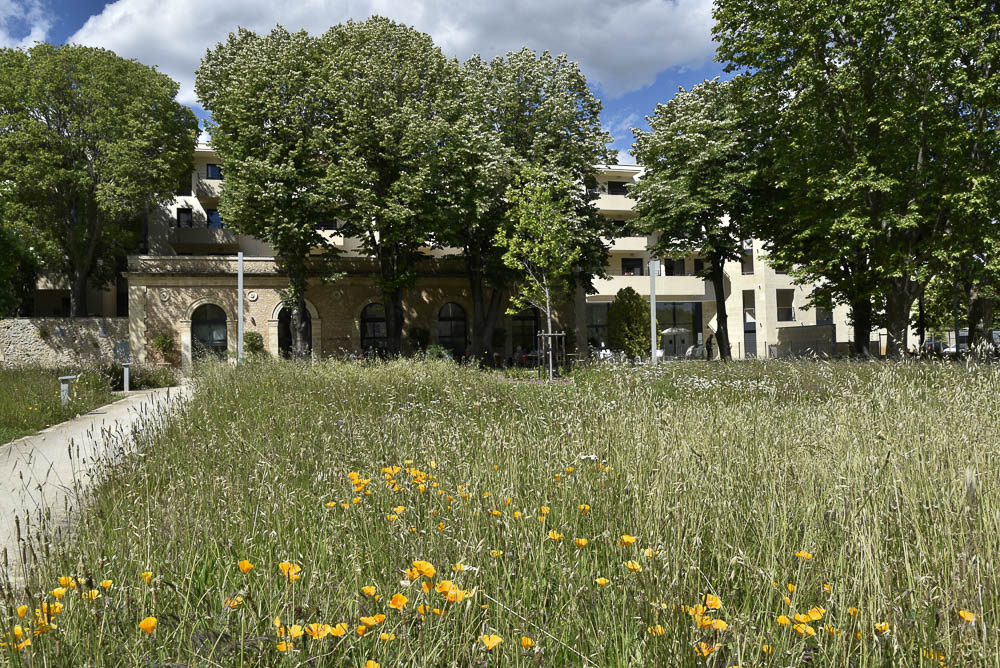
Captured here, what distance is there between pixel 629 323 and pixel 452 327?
9209 mm

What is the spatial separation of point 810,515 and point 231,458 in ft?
12.8

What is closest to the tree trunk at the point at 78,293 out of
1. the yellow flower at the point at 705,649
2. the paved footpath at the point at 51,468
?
the paved footpath at the point at 51,468

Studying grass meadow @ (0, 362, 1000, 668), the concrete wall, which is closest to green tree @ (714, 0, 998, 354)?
grass meadow @ (0, 362, 1000, 668)

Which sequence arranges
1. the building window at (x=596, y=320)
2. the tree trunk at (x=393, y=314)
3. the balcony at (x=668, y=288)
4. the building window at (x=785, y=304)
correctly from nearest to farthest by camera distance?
the tree trunk at (x=393, y=314) → the balcony at (x=668, y=288) → the building window at (x=596, y=320) → the building window at (x=785, y=304)

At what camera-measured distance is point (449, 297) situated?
3281 cm

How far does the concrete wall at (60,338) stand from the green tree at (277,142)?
11844 mm

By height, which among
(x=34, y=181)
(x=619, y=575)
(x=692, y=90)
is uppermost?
(x=692, y=90)

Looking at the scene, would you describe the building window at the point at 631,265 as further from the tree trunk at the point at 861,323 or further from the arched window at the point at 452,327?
the tree trunk at the point at 861,323

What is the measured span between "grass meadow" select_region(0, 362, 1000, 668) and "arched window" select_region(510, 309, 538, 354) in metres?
28.7

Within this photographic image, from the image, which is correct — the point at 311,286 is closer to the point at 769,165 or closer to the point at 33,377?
the point at 33,377

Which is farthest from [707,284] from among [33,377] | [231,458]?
[231,458]

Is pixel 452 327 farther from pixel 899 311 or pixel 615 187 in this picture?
pixel 899 311

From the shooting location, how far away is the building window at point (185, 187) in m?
37.8

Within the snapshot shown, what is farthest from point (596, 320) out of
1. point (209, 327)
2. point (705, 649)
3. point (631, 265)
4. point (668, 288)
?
point (705, 649)
